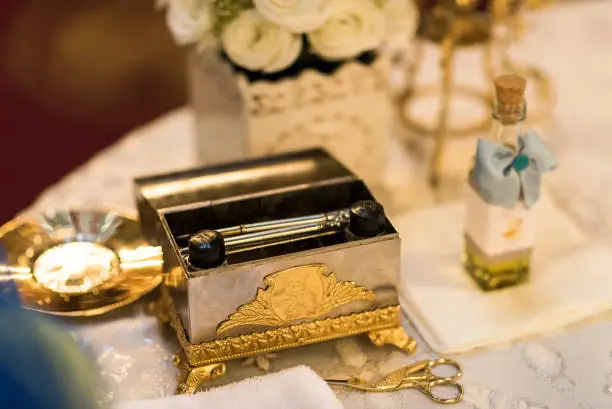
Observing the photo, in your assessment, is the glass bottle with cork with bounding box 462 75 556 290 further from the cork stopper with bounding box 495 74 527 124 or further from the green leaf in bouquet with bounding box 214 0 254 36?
the green leaf in bouquet with bounding box 214 0 254 36

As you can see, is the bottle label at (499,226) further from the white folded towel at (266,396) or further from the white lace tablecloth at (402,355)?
the white folded towel at (266,396)

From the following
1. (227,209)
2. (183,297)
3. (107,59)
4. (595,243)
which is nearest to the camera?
(183,297)

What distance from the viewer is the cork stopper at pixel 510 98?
38.3 inches

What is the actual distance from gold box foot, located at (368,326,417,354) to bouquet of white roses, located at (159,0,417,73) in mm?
357

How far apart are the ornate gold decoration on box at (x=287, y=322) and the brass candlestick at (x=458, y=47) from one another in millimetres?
379

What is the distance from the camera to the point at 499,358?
39.1 inches

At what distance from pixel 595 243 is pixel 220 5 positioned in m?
0.57

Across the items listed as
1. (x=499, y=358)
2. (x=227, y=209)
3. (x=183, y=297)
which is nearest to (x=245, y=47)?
(x=227, y=209)

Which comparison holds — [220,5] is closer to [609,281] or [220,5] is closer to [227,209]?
[227,209]

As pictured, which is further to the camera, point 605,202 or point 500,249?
point 605,202

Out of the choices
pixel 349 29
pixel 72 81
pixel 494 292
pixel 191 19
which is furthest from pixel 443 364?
pixel 72 81

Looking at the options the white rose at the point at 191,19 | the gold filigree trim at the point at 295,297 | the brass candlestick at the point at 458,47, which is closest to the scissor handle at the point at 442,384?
the gold filigree trim at the point at 295,297

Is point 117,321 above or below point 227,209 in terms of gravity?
below

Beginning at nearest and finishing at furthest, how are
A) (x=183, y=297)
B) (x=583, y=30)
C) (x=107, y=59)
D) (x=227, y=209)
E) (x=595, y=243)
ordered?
(x=183, y=297), (x=227, y=209), (x=595, y=243), (x=583, y=30), (x=107, y=59)
